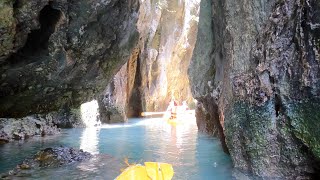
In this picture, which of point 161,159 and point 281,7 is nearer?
point 281,7

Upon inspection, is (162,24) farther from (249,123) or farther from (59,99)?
(249,123)

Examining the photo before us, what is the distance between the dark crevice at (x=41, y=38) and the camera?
855cm

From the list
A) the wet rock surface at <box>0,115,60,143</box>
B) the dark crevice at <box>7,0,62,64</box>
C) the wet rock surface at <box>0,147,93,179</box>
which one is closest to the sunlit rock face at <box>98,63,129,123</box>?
the wet rock surface at <box>0,115,60,143</box>

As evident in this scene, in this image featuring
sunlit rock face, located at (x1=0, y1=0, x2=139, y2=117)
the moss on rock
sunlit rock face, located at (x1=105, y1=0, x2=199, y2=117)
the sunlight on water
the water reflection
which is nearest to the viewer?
the moss on rock

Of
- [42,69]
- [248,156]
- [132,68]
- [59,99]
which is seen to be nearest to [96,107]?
[132,68]

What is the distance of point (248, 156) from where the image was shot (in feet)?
21.3

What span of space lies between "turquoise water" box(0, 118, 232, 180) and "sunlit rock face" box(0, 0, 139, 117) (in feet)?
5.86

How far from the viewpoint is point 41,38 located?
352 inches

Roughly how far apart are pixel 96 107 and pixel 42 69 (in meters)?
12.2

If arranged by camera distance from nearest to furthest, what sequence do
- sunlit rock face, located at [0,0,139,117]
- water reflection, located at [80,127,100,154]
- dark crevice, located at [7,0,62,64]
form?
sunlit rock face, located at [0,0,139,117]
dark crevice, located at [7,0,62,64]
water reflection, located at [80,127,100,154]

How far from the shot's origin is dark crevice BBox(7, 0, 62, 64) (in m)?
8.55

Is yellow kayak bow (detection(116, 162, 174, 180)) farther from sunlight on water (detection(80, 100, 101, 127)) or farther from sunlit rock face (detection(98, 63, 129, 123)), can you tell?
sunlit rock face (detection(98, 63, 129, 123))

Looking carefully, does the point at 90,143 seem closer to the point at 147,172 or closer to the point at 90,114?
the point at 90,114

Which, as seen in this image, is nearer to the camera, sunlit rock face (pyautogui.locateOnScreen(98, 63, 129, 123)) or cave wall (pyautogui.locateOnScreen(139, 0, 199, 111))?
sunlit rock face (pyautogui.locateOnScreen(98, 63, 129, 123))
